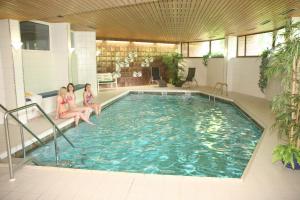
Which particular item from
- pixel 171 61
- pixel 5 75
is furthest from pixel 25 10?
pixel 171 61

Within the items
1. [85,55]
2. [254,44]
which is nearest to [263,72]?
[254,44]

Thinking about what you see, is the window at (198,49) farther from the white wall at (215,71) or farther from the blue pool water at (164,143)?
the blue pool water at (164,143)

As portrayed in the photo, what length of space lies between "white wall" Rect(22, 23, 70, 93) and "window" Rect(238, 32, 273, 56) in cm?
750

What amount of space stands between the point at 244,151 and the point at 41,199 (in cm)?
365

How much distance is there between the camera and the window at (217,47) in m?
13.5

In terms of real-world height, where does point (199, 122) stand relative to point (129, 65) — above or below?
below

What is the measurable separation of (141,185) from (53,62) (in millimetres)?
6649

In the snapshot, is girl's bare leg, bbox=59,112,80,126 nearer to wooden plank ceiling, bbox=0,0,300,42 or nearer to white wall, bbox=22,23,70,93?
white wall, bbox=22,23,70,93

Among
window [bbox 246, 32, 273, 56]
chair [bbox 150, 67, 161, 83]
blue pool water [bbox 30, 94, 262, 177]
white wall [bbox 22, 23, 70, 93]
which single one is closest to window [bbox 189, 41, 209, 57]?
chair [bbox 150, 67, 161, 83]

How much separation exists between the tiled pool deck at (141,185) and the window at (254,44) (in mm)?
8053

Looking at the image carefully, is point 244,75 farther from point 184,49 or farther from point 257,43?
point 184,49

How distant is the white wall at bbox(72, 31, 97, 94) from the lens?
10.3 meters

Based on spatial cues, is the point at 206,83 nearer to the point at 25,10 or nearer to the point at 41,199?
the point at 25,10

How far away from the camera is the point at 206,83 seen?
14750 mm
